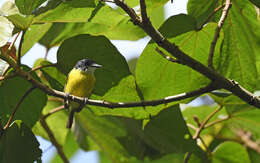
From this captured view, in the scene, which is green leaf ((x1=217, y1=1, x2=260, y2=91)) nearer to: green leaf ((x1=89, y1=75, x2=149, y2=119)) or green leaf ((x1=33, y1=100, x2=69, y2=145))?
green leaf ((x1=89, y1=75, x2=149, y2=119))

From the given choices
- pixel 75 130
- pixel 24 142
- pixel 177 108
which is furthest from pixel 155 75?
pixel 75 130

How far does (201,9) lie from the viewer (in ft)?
7.48

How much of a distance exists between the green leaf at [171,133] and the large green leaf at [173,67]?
0.27 m

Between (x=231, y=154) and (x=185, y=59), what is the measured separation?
114cm

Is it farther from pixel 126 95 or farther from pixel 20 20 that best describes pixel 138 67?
pixel 20 20

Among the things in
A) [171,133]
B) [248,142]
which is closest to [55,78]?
[171,133]

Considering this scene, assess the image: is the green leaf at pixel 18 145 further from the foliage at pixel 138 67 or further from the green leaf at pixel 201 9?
the green leaf at pixel 201 9

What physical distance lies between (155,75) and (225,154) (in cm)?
81

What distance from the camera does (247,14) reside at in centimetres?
231

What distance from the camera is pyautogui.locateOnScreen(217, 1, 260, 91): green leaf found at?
2.30m

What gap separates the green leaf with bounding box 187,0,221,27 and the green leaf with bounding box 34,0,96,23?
1.74ft

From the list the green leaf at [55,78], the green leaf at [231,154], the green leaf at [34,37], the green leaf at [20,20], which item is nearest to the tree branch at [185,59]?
the green leaf at [20,20]

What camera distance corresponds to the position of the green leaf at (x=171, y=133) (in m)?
2.48

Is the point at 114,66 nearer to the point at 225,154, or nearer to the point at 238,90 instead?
the point at 238,90
